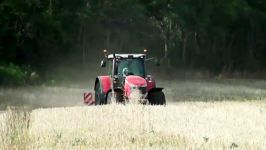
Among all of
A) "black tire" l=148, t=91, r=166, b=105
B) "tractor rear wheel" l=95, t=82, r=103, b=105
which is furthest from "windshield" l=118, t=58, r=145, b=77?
"tractor rear wheel" l=95, t=82, r=103, b=105

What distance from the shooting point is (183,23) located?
50656mm

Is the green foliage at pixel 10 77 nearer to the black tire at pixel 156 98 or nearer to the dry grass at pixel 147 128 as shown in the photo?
the black tire at pixel 156 98

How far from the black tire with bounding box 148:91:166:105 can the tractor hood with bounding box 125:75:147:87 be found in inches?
29.6

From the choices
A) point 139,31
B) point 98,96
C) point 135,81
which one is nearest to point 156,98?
point 135,81

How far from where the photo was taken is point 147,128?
13891 mm

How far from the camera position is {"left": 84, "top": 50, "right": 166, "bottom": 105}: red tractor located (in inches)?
802

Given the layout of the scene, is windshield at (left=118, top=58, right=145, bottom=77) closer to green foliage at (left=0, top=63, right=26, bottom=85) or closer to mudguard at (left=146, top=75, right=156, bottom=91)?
mudguard at (left=146, top=75, right=156, bottom=91)

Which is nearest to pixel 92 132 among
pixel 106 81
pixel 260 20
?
pixel 106 81

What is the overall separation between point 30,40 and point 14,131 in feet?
94.0

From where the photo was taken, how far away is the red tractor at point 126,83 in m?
20.4

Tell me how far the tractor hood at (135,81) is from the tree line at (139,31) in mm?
17686

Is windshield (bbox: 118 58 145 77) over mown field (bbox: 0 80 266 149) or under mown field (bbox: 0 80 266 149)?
over

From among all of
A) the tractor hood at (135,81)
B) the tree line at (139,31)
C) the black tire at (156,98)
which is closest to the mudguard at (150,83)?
the black tire at (156,98)

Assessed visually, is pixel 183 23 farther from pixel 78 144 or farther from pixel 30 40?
pixel 78 144
